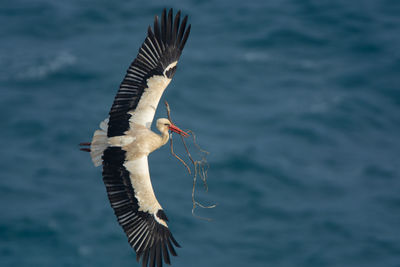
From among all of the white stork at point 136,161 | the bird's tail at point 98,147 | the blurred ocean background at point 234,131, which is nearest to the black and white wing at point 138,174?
the white stork at point 136,161

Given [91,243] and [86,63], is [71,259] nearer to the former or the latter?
[91,243]

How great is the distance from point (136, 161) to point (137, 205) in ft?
4.07

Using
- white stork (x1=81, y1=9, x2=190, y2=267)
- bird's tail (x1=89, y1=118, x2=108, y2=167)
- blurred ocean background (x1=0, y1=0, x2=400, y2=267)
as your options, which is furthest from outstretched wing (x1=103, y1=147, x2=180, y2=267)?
blurred ocean background (x1=0, y1=0, x2=400, y2=267)

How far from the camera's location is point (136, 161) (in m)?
19.2

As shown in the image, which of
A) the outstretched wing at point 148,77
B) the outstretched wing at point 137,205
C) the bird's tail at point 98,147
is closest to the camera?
the outstretched wing at point 137,205

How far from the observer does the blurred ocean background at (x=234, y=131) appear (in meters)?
68.5

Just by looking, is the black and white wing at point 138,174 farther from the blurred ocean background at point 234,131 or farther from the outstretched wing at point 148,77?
the blurred ocean background at point 234,131

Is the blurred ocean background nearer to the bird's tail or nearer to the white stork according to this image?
the white stork

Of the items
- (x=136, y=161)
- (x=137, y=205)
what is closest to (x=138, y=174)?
(x=136, y=161)

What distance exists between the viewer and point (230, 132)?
2918 inches

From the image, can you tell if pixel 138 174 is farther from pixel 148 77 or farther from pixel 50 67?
pixel 50 67

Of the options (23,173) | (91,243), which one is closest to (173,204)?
(91,243)

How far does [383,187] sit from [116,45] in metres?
→ 33.8

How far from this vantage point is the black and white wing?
63.2 feet
